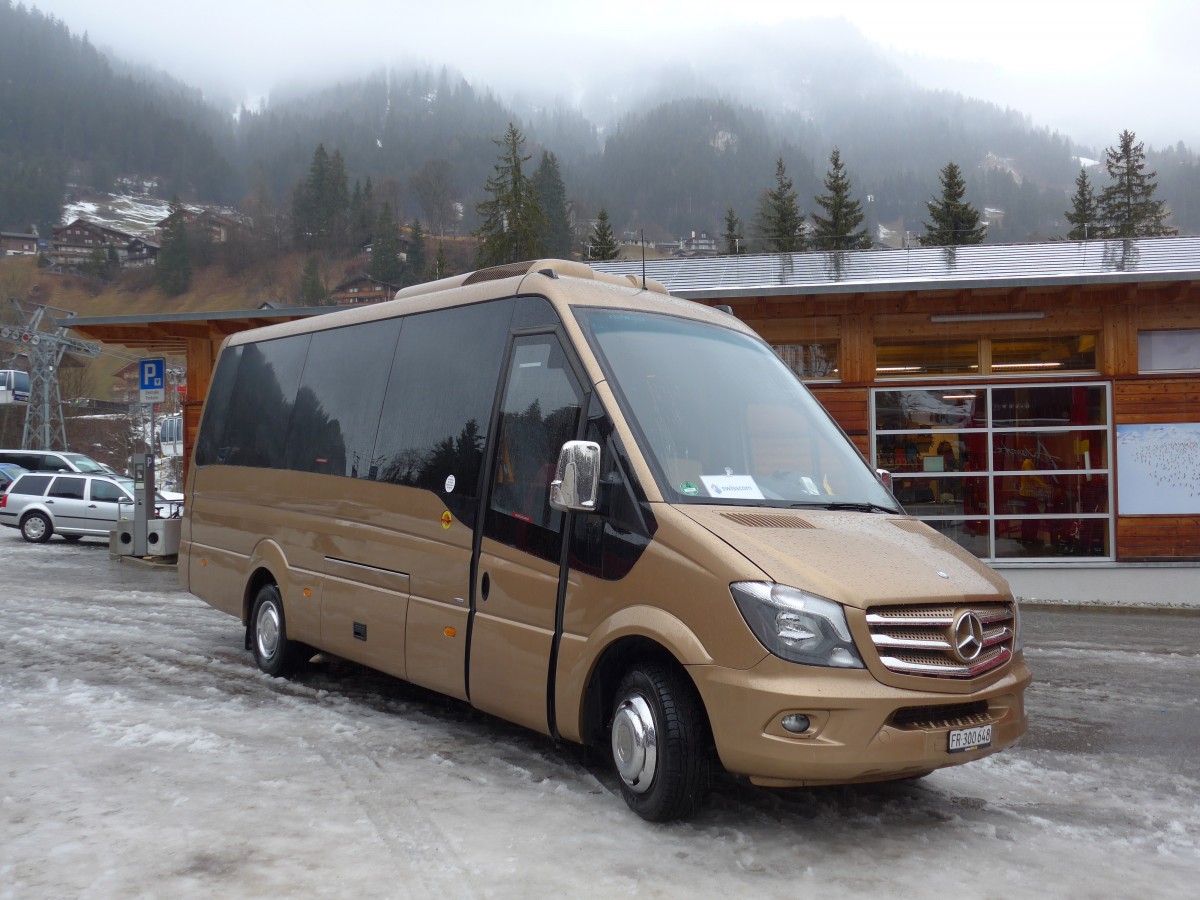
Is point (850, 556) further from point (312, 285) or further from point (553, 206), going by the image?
point (312, 285)

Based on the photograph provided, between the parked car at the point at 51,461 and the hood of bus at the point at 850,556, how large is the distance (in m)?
38.5

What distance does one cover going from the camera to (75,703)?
7.45 m

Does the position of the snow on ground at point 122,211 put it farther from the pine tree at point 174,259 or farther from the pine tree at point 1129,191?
the pine tree at point 1129,191

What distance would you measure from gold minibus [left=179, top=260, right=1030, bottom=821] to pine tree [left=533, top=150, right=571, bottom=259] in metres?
44.1

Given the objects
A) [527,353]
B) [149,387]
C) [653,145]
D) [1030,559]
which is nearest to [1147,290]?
[1030,559]

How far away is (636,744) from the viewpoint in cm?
498

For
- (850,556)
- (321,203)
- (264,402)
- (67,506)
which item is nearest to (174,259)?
(321,203)

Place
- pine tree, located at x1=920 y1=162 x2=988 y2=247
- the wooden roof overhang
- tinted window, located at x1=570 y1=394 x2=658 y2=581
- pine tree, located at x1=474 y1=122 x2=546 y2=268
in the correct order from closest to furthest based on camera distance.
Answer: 1. tinted window, located at x1=570 y1=394 x2=658 y2=581
2. the wooden roof overhang
3. pine tree, located at x1=474 y1=122 x2=546 y2=268
4. pine tree, located at x1=920 y1=162 x2=988 y2=247

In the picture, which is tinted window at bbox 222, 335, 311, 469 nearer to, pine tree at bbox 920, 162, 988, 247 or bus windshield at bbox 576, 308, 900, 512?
bus windshield at bbox 576, 308, 900, 512

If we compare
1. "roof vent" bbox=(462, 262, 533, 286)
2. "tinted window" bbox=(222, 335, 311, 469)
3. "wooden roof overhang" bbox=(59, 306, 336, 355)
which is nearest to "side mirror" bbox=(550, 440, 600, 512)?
"roof vent" bbox=(462, 262, 533, 286)

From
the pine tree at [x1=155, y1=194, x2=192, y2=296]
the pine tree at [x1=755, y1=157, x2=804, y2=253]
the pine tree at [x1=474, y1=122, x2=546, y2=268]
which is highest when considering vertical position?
the pine tree at [x1=155, y1=194, x2=192, y2=296]

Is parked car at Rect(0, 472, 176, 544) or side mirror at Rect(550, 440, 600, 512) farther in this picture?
parked car at Rect(0, 472, 176, 544)

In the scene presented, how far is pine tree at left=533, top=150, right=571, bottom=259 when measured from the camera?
2110 inches

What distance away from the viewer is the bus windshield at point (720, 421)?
5422 millimetres
